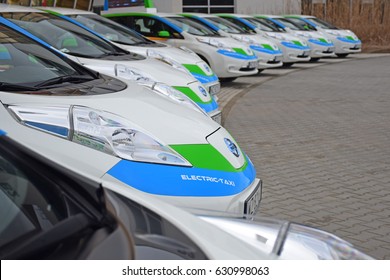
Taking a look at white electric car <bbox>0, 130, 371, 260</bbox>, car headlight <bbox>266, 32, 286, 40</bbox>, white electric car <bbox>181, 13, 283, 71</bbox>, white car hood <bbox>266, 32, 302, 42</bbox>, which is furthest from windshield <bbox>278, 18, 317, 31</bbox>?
white electric car <bbox>0, 130, 371, 260</bbox>

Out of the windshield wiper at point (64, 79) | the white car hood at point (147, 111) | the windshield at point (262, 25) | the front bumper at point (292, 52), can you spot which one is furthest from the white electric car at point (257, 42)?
the white car hood at point (147, 111)

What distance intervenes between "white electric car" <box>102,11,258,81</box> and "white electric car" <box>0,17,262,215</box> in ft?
31.5

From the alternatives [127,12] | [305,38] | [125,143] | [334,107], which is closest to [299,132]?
[334,107]

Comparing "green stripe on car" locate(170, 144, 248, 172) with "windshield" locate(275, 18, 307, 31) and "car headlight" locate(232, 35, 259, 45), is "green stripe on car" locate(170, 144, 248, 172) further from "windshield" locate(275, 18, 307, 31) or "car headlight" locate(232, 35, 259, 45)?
"windshield" locate(275, 18, 307, 31)

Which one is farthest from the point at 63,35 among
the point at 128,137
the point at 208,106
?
the point at 128,137

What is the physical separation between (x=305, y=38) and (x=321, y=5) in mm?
10099

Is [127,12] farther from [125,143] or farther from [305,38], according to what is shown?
[125,143]

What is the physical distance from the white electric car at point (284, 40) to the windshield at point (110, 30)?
28.1ft

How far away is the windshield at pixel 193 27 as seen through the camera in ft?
49.5

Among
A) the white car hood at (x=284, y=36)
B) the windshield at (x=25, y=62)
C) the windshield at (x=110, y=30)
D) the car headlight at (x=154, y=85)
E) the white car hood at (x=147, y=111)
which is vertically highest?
the windshield at (x=25, y=62)

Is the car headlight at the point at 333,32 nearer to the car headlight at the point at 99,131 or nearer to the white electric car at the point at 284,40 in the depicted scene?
the white electric car at the point at 284,40

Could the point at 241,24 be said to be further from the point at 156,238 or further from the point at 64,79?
the point at 156,238

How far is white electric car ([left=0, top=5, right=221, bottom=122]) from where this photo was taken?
7434mm

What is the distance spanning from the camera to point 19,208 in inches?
94.7
